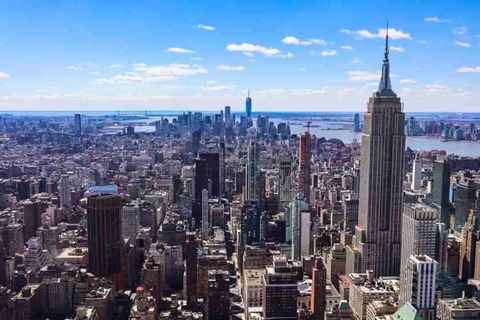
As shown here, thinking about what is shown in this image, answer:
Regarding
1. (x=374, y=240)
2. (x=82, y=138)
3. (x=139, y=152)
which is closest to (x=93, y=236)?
(x=374, y=240)

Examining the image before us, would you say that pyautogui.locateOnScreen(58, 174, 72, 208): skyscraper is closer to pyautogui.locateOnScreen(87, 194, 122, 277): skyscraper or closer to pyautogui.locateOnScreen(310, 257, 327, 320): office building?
pyautogui.locateOnScreen(87, 194, 122, 277): skyscraper

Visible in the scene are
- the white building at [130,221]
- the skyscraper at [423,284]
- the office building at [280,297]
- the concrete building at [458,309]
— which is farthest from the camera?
the white building at [130,221]

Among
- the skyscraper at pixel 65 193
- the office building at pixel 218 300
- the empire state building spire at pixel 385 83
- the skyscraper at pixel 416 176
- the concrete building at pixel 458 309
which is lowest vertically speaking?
the office building at pixel 218 300

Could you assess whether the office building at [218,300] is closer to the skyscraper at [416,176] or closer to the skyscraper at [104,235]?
the skyscraper at [104,235]

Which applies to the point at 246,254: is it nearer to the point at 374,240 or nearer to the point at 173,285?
the point at 173,285

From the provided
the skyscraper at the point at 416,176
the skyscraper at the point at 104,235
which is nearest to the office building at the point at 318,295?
the skyscraper at the point at 104,235

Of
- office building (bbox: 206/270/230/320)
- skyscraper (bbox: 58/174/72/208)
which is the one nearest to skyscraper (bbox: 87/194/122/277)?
office building (bbox: 206/270/230/320)

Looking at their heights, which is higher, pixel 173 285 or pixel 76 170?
pixel 76 170
